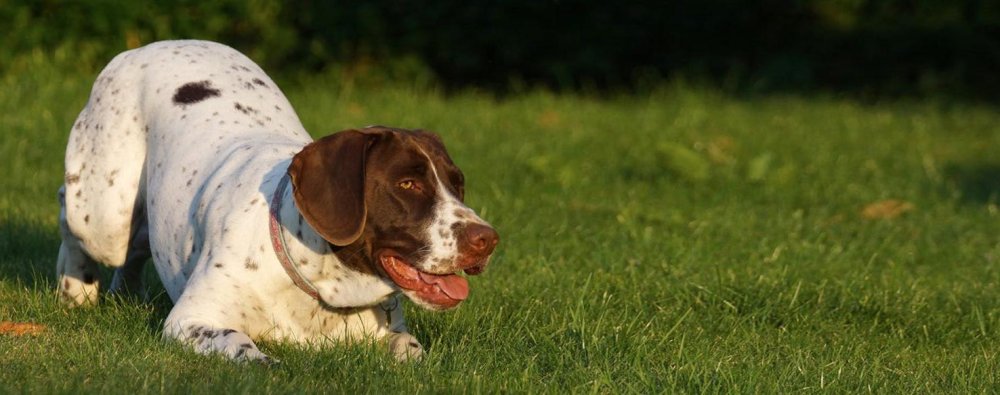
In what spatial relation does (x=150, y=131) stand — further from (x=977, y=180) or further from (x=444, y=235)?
(x=977, y=180)

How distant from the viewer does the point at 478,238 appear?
455 centimetres

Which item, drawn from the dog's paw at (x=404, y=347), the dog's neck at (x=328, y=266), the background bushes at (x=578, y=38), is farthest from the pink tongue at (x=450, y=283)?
the background bushes at (x=578, y=38)

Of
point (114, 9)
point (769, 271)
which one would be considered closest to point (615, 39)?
point (114, 9)

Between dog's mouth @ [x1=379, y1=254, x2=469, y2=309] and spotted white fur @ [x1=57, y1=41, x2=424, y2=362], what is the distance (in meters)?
0.08

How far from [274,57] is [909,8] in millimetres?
6670

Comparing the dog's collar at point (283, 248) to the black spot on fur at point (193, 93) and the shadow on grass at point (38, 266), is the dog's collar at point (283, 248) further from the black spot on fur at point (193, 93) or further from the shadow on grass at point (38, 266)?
the black spot on fur at point (193, 93)

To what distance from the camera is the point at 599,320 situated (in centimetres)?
532

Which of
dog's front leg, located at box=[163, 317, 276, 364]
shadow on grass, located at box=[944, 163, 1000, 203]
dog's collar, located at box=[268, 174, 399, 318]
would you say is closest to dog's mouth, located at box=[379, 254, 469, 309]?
dog's collar, located at box=[268, 174, 399, 318]

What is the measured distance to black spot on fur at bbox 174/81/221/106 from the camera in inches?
223

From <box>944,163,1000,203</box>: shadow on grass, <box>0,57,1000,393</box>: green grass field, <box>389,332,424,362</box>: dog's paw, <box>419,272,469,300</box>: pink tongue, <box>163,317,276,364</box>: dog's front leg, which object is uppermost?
<box>419,272,469,300</box>: pink tongue

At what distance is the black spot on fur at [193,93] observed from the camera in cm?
568

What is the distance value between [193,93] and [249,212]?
910 mm

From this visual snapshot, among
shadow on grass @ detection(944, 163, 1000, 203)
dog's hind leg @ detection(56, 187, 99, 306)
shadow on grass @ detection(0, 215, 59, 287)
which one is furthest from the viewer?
shadow on grass @ detection(944, 163, 1000, 203)

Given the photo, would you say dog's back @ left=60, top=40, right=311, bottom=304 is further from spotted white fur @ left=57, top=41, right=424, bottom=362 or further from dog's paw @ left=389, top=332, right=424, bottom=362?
dog's paw @ left=389, top=332, right=424, bottom=362
